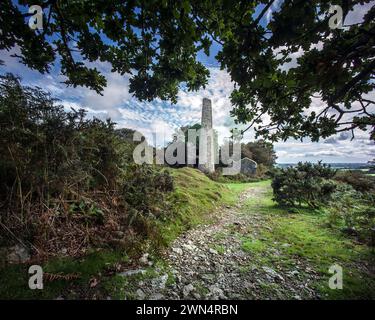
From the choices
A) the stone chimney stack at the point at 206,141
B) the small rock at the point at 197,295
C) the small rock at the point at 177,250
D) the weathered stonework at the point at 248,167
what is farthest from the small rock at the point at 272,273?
the weathered stonework at the point at 248,167

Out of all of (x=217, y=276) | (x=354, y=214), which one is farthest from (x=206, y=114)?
(x=217, y=276)

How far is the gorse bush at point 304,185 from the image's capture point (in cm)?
756

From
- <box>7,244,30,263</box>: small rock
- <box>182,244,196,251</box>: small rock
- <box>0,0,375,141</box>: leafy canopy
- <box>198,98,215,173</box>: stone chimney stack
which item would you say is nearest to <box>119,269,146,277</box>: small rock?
<box>182,244,196,251</box>: small rock

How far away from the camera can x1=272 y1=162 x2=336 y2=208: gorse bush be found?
7559 millimetres

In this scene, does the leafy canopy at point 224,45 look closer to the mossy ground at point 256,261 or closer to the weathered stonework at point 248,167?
the mossy ground at point 256,261

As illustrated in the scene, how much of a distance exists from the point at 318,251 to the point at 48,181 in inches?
235

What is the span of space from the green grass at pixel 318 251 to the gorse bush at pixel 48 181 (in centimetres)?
344

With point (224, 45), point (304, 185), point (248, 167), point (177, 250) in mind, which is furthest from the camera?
point (248, 167)

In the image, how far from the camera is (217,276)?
300cm

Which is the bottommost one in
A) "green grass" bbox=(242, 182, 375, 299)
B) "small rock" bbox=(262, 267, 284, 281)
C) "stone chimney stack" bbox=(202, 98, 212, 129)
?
"green grass" bbox=(242, 182, 375, 299)

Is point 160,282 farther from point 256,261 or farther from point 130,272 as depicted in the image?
point 256,261

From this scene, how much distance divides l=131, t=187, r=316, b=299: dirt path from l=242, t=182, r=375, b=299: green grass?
248 mm

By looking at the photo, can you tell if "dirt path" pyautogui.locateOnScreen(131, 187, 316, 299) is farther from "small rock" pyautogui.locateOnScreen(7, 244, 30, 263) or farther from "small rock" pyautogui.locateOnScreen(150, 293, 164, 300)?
"small rock" pyautogui.locateOnScreen(7, 244, 30, 263)

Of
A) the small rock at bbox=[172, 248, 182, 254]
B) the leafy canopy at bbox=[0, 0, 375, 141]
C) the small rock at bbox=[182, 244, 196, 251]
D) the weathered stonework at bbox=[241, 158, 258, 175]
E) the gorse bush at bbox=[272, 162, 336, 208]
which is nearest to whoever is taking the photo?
the leafy canopy at bbox=[0, 0, 375, 141]
